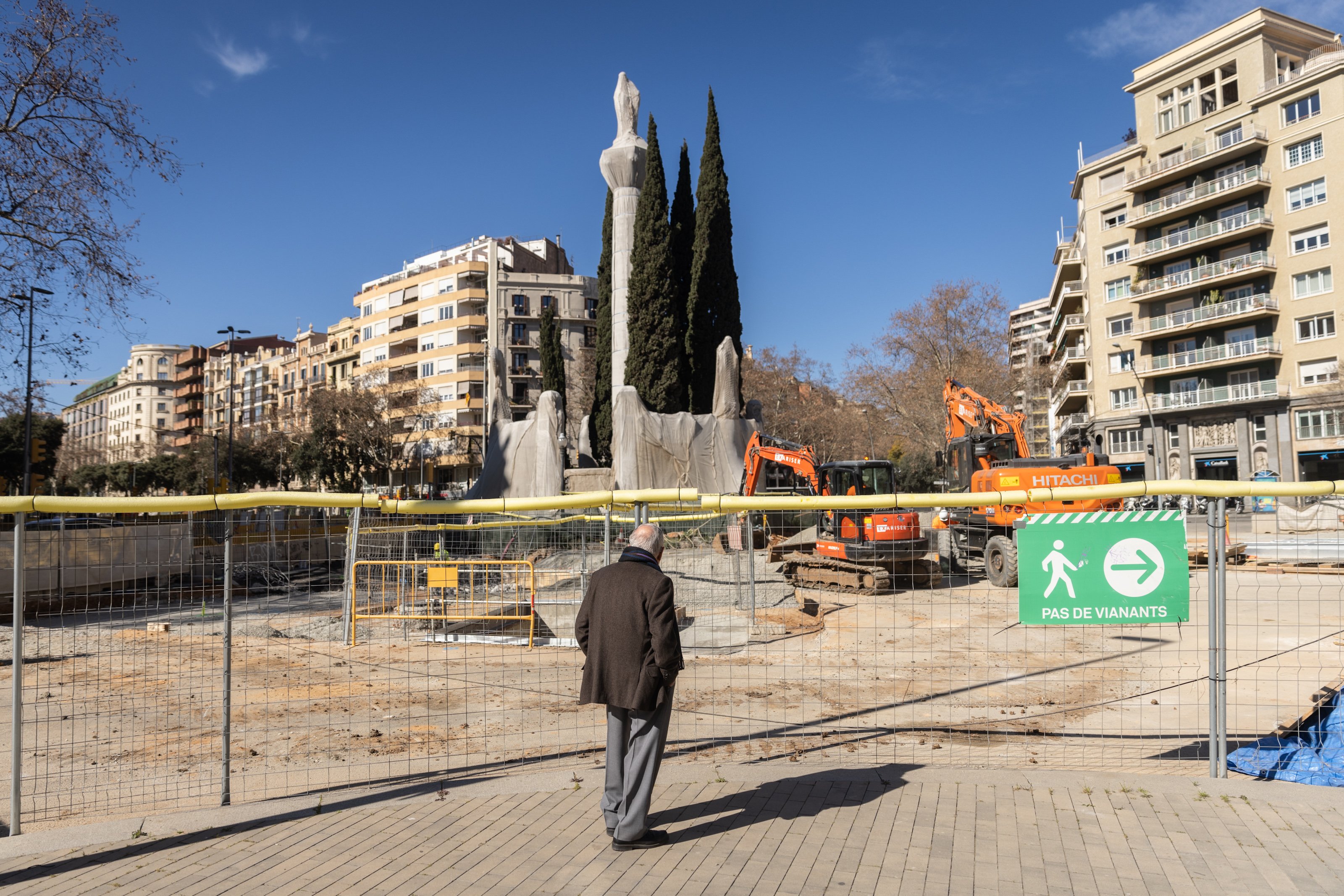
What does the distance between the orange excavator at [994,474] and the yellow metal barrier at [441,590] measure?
302 inches

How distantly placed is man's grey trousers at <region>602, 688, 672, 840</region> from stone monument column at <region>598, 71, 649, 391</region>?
97.9 ft

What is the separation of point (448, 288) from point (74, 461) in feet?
156

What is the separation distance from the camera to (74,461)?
93312mm

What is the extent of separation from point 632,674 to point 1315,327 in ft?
170

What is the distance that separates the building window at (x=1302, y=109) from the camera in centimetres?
4347

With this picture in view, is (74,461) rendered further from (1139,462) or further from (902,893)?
(902,893)

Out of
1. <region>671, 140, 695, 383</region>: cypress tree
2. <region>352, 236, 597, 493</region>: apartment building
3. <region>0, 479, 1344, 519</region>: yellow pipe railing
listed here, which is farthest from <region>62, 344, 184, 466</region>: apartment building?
<region>0, 479, 1344, 519</region>: yellow pipe railing

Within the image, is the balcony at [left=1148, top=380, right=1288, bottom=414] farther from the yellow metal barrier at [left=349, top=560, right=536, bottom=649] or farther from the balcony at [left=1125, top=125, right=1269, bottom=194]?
the yellow metal barrier at [left=349, top=560, right=536, bottom=649]

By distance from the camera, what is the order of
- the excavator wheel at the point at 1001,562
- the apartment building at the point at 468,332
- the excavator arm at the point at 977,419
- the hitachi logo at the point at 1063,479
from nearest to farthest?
the excavator wheel at the point at 1001,562 < the hitachi logo at the point at 1063,479 < the excavator arm at the point at 977,419 < the apartment building at the point at 468,332

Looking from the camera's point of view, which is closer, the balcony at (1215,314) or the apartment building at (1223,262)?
the apartment building at (1223,262)

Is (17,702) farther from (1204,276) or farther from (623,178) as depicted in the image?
(1204,276)

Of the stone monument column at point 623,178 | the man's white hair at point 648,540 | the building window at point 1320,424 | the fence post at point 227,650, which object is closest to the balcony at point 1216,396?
the building window at point 1320,424

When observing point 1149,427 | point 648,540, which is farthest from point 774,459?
point 1149,427

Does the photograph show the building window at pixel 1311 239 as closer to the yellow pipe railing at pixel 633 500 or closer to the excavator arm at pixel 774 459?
the excavator arm at pixel 774 459
